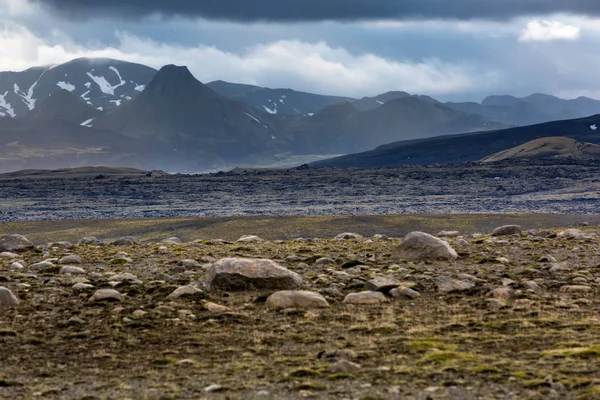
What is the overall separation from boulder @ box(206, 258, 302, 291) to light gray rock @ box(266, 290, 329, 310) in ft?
4.57

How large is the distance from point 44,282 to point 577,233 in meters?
23.6

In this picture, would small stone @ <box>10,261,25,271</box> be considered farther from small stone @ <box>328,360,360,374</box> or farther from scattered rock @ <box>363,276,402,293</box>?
small stone @ <box>328,360,360,374</box>

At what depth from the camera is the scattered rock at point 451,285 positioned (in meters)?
22.0

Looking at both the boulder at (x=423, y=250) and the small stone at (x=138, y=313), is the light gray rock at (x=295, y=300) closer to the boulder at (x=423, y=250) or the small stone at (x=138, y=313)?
the small stone at (x=138, y=313)

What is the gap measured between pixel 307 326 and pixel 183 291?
4.51 m

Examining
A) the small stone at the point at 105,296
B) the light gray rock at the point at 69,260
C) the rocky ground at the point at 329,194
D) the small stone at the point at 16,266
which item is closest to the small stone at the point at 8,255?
the light gray rock at the point at 69,260

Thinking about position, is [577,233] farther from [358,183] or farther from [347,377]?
[358,183]

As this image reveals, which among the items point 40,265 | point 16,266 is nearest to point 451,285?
point 40,265

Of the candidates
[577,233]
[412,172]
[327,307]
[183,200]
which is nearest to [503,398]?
[327,307]

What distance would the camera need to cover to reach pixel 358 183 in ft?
390

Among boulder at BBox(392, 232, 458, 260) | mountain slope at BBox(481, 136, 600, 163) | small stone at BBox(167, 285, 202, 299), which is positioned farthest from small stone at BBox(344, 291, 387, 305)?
mountain slope at BBox(481, 136, 600, 163)

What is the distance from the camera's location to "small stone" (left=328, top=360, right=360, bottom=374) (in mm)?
14000

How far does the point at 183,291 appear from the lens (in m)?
21.3

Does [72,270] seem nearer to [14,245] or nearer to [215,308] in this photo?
[215,308]
